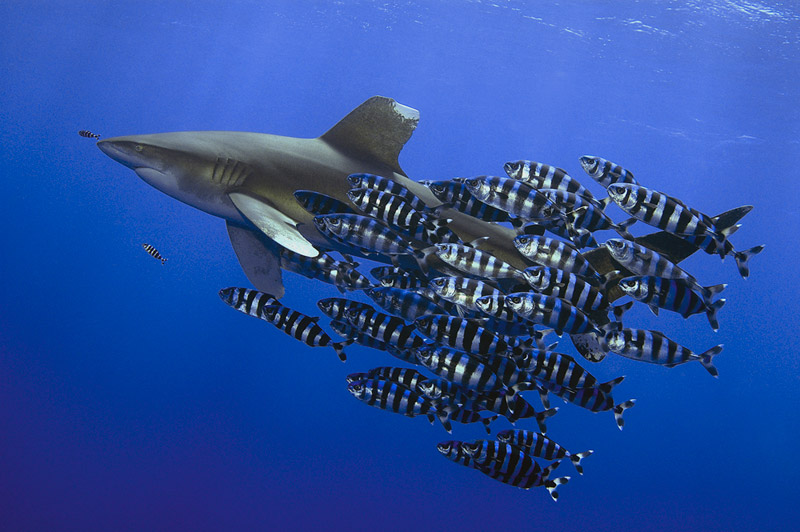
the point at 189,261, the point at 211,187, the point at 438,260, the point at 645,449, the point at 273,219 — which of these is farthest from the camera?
the point at 189,261

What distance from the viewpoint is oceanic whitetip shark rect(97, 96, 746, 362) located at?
15.9 feet

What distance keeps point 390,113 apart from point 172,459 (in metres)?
16.1

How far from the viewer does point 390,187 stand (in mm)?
4082

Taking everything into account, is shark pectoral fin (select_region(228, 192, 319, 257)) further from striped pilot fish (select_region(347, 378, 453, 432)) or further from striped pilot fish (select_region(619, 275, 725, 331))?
striped pilot fish (select_region(619, 275, 725, 331))

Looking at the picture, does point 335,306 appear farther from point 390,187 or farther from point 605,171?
point 605,171

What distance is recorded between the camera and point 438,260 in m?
3.99

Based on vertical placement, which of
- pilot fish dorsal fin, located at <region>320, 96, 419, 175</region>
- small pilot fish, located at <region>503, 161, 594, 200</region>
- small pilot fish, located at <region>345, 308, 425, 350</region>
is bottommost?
small pilot fish, located at <region>345, 308, 425, 350</region>

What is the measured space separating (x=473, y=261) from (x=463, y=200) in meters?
0.64

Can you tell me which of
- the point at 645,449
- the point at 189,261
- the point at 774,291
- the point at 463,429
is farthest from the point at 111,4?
the point at 774,291

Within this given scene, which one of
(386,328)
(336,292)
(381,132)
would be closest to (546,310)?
(386,328)

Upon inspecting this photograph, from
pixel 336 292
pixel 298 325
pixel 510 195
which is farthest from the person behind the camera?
pixel 336 292

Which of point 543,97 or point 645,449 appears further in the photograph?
point 543,97

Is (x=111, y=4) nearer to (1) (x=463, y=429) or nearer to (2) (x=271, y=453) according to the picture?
(2) (x=271, y=453)

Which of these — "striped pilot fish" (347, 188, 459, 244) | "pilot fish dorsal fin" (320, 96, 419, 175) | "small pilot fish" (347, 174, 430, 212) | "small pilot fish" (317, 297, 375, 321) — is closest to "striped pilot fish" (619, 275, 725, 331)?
"striped pilot fish" (347, 188, 459, 244)
